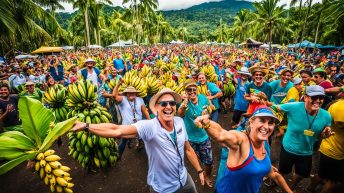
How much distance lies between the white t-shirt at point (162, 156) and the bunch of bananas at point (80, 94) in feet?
5.29

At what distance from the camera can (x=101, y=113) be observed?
3.87 m

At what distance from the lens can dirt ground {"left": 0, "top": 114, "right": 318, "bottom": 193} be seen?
4203mm

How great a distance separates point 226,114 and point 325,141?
5.02 metres

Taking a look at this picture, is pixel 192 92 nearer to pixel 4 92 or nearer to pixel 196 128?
pixel 196 128

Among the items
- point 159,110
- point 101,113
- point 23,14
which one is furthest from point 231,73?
point 23,14

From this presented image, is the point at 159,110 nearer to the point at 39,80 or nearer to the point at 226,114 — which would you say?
the point at 226,114

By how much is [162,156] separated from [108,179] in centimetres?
259

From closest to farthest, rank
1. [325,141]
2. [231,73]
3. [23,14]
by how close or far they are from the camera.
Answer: [325,141]
[231,73]
[23,14]

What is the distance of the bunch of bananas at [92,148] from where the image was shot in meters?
3.86

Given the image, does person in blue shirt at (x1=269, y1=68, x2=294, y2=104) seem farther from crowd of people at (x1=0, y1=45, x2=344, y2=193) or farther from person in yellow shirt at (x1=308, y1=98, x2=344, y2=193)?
person in yellow shirt at (x1=308, y1=98, x2=344, y2=193)

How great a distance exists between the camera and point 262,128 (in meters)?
2.18

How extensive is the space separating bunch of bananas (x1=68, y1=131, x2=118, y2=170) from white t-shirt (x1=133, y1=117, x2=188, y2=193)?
166cm

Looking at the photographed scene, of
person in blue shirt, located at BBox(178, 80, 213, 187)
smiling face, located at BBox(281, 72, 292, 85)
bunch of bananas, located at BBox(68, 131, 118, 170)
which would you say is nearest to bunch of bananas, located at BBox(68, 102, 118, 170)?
bunch of bananas, located at BBox(68, 131, 118, 170)

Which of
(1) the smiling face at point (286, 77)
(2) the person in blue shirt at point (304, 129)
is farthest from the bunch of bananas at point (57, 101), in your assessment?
(1) the smiling face at point (286, 77)
